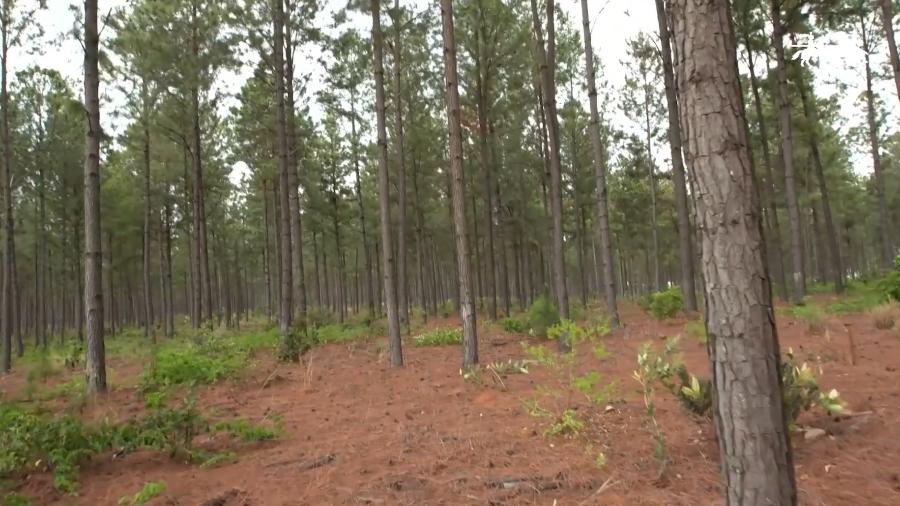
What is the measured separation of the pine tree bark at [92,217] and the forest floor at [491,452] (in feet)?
3.29

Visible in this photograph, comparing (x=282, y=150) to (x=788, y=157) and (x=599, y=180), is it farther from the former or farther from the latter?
(x=788, y=157)

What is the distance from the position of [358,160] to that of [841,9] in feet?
55.7

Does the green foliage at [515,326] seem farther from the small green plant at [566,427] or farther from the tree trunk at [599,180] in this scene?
the small green plant at [566,427]

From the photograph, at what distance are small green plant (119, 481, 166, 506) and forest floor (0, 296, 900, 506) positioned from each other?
5 cm

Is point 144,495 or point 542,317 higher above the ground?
point 542,317

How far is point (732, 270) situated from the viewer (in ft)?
7.30

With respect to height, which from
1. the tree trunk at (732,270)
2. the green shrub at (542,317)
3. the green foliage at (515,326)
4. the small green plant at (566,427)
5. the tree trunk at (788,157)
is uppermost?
the tree trunk at (788,157)

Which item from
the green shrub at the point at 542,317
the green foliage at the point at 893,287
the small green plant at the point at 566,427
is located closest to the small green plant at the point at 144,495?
the small green plant at the point at 566,427

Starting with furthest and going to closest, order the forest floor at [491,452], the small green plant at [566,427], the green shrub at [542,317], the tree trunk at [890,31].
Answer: the green shrub at [542,317] → the tree trunk at [890,31] → the small green plant at [566,427] → the forest floor at [491,452]

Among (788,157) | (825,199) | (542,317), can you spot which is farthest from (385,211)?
(825,199)

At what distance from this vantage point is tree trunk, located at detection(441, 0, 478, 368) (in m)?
8.56

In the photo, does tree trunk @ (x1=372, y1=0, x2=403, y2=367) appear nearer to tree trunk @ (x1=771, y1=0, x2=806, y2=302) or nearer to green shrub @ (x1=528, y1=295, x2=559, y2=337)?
green shrub @ (x1=528, y1=295, x2=559, y2=337)

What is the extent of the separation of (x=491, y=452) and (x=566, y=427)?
0.75 meters

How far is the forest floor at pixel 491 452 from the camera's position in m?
3.78
